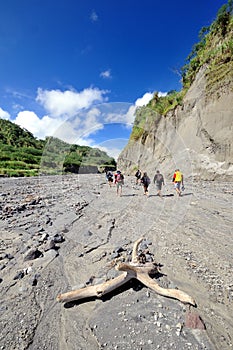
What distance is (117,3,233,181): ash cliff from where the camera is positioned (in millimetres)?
17547

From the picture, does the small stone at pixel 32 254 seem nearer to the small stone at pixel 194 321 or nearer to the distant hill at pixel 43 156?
the small stone at pixel 194 321

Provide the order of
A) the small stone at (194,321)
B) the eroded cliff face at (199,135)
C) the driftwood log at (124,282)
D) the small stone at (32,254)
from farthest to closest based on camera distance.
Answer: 1. the eroded cliff face at (199,135)
2. the small stone at (32,254)
3. the driftwood log at (124,282)
4. the small stone at (194,321)

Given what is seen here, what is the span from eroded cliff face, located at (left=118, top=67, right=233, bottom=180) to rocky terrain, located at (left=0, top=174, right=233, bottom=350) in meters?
11.9

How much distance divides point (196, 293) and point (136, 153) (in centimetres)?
3332

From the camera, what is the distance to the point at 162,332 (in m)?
2.55

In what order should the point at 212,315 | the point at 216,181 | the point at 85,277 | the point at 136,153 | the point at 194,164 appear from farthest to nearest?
1. the point at 136,153
2. the point at 194,164
3. the point at 216,181
4. the point at 85,277
5. the point at 212,315

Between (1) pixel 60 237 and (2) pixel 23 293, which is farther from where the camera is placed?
(1) pixel 60 237

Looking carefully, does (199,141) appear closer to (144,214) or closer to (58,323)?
(144,214)

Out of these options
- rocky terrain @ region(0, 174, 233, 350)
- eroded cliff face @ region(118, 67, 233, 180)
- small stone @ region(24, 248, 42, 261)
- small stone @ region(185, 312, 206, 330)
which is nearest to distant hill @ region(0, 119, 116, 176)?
rocky terrain @ region(0, 174, 233, 350)

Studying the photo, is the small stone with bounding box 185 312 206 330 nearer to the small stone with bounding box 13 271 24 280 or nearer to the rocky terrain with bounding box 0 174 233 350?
the rocky terrain with bounding box 0 174 233 350

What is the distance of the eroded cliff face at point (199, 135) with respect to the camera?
17.4 meters

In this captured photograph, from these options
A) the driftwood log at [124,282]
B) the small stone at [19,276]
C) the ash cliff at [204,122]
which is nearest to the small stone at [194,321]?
the driftwood log at [124,282]

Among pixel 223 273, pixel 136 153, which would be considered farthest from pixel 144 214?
pixel 136 153

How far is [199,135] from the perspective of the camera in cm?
2006
